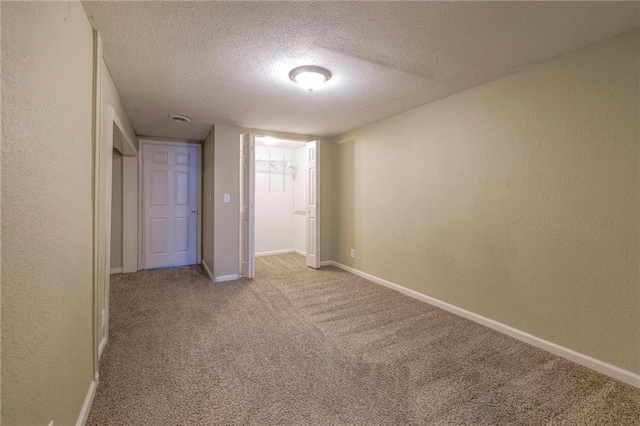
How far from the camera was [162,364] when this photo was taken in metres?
2.01

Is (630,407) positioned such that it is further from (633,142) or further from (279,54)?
(279,54)

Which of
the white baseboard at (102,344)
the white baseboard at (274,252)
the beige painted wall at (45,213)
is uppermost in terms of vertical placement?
the beige painted wall at (45,213)

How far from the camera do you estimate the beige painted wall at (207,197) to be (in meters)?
4.16

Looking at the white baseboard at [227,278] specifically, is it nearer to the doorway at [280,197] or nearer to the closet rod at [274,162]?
the doorway at [280,197]

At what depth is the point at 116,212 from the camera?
440 centimetres

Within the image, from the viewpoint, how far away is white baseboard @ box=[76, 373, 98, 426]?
145 centimetres

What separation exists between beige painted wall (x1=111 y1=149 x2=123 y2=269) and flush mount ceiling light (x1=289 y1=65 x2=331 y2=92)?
3483mm

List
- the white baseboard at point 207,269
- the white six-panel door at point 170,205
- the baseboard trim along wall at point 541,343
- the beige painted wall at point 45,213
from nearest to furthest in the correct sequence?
the beige painted wall at point 45,213
the baseboard trim along wall at point 541,343
the white baseboard at point 207,269
the white six-panel door at point 170,205

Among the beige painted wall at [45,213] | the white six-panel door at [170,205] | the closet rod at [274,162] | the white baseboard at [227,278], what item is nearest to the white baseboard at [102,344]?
the beige painted wall at [45,213]

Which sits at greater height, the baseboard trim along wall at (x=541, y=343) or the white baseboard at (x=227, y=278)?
the white baseboard at (x=227, y=278)

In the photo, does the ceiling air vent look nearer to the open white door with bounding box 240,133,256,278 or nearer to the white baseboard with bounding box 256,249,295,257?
the open white door with bounding box 240,133,256,278

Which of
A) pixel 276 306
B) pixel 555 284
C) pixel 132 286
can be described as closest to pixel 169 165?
pixel 132 286

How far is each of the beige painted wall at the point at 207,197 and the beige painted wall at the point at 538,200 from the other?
261 centimetres

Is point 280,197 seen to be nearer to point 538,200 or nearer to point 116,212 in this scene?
point 116,212
